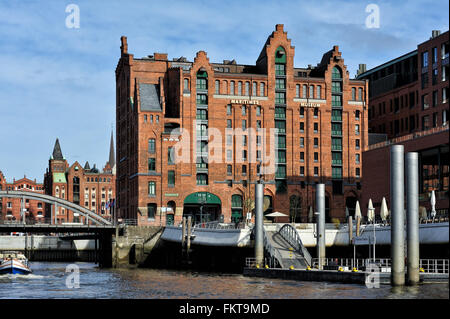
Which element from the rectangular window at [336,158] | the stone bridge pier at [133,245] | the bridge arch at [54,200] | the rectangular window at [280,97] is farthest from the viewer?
the rectangular window at [336,158]

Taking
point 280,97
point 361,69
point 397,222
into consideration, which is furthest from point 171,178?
point 397,222

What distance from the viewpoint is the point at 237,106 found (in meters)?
138

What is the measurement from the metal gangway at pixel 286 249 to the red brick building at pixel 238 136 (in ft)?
147

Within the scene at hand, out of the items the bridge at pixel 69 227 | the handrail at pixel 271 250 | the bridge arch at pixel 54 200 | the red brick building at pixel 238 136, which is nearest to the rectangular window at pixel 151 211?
the red brick building at pixel 238 136

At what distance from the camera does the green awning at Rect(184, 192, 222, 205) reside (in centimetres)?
13500

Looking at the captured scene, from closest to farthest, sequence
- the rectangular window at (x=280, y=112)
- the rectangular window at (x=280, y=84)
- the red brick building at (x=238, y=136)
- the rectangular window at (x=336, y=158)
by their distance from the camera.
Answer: the red brick building at (x=238, y=136)
the rectangular window at (x=280, y=112)
the rectangular window at (x=280, y=84)
the rectangular window at (x=336, y=158)

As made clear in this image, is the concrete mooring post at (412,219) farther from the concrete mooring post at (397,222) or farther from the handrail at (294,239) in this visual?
the handrail at (294,239)

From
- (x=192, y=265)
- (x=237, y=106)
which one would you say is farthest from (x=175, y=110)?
(x=192, y=265)

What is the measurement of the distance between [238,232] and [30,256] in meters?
82.8

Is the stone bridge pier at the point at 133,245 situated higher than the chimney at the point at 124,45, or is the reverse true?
the chimney at the point at 124,45

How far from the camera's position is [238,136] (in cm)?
13650

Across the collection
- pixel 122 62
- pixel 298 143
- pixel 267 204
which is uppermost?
pixel 122 62

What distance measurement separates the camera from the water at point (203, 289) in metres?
51.3
